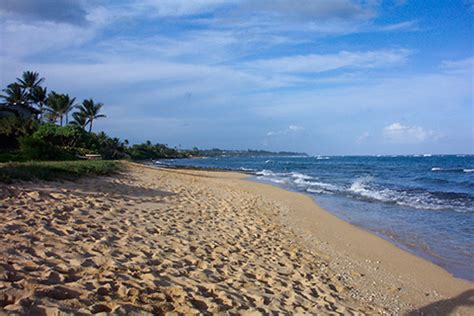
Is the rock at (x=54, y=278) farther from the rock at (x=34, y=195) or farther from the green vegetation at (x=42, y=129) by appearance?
the green vegetation at (x=42, y=129)

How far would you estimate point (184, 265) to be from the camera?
4.98 m

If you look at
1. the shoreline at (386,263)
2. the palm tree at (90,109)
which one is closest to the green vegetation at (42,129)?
the palm tree at (90,109)

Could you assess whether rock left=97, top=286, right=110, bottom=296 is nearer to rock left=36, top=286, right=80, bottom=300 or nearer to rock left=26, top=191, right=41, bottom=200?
rock left=36, top=286, right=80, bottom=300

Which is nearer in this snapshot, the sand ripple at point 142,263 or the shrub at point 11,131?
the sand ripple at point 142,263

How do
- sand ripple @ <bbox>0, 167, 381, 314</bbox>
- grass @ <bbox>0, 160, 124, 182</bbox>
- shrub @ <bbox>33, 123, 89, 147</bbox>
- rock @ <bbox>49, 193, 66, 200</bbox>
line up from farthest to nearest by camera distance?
shrub @ <bbox>33, 123, 89, 147</bbox> < grass @ <bbox>0, 160, 124, 182</bbox> < rock @ <bbox>49, 193, 66, 200</bbox> < sand ripple @ <bbox>0, 167, 381, 314</bbox>

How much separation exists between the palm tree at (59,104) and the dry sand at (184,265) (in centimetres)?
4293

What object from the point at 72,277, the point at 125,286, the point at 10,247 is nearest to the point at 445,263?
the point at 125,286

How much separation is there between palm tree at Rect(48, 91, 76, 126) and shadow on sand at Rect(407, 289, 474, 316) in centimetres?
5103

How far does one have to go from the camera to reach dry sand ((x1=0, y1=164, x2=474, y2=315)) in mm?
3568

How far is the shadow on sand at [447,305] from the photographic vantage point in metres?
4.81

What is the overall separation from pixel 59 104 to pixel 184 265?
4924 cm

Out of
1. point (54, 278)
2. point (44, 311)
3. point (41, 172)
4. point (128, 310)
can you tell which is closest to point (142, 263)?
point (54, 278)

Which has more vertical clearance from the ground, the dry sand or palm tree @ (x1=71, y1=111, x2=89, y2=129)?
palm tree @ (x1=71, y1=111, x2=89, y2=129)

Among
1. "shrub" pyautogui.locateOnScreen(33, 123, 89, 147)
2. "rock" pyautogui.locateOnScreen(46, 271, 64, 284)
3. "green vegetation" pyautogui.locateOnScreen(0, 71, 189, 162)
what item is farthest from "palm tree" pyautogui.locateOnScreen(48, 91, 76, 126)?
"rock" pyautogui.locateOnScreen(46, 271, 64, 284)
